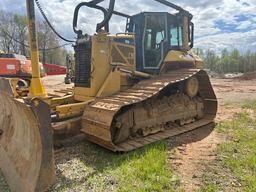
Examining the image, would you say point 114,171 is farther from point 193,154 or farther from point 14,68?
point 14,68

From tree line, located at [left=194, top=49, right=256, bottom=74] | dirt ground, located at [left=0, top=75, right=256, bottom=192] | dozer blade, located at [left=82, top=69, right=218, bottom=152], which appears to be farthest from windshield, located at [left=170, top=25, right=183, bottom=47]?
tree line, located at [left=194, top=49, right=256, bottom=74]

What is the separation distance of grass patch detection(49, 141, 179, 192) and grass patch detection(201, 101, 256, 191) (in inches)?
21.3

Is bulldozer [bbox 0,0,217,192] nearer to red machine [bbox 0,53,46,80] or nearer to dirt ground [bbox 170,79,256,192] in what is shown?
dirt ground [bbox 170,79,256,192]

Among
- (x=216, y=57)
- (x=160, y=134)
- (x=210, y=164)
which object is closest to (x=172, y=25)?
(x=160, y=134)

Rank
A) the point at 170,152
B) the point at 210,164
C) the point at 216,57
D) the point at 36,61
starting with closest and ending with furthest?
1. the point at 210,164
2. the point at 170,152
3. the point at 36,61
4. the point at 216,57

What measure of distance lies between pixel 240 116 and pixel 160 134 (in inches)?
117

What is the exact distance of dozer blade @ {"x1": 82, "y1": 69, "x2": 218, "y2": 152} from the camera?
16.6ft

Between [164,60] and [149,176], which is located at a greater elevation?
[164,60]

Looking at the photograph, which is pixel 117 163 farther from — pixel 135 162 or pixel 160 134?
pixel 160 134

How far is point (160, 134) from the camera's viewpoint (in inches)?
236

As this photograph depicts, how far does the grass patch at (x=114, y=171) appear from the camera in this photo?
3768 mm

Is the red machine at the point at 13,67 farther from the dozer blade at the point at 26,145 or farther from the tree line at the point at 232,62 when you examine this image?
the tree line at the point at 232,62

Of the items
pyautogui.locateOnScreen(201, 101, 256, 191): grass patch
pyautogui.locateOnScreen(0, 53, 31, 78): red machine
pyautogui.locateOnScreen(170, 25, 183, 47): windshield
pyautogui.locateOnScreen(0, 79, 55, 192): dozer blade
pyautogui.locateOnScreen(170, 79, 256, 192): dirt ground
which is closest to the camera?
pyautogui.locateOnScreen(0, 79, 55, 192): dozer blade

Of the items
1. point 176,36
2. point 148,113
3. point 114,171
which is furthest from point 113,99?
point 176,36
